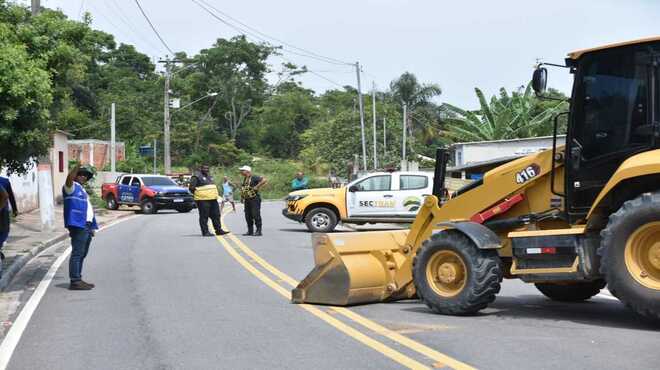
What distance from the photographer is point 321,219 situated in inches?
884

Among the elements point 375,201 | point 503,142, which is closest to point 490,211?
point 375,201

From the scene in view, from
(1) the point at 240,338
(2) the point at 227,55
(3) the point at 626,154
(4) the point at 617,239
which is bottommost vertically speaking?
(1) the point at 240,338

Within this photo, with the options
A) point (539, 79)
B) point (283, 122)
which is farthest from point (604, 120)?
point (283, 122)

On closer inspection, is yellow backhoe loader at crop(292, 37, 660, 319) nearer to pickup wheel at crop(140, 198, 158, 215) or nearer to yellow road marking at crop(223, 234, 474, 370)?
yellow road marking at crop(223, 234, 474, 370)

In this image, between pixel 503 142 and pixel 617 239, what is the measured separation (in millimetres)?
27781

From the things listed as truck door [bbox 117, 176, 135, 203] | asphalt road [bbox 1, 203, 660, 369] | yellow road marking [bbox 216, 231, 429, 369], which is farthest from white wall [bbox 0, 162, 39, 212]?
yellow road marking [bbox 216, 231, 429, 369]

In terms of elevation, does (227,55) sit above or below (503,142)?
above

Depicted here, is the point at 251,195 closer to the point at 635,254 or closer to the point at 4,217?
the point at 4,217

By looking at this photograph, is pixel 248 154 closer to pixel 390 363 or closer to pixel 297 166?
pixel 297 166

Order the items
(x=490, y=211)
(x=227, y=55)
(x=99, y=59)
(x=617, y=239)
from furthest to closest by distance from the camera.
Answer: (x=99, y=59) → (x=227, y=55) → (x=490, y=211) → (x=617, y=239)

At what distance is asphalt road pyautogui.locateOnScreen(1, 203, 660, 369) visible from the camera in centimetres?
702

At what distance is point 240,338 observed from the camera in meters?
8.06

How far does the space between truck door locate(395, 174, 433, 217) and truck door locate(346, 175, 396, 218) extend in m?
0.19

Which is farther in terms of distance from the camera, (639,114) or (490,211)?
(490,211)
